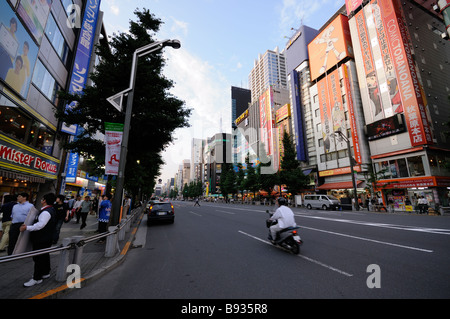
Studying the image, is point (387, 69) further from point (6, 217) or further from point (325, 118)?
point (6, 217)

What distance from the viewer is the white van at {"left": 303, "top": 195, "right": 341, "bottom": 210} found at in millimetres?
23672

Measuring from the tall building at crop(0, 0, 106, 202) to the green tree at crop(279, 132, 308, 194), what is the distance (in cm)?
3105

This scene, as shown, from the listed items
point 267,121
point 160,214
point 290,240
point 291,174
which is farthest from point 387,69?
point 267,121

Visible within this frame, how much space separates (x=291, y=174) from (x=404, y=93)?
1823 cm

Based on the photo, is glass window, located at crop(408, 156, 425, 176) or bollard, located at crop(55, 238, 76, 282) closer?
bollard, located at crop(55, 238, 76, 282)

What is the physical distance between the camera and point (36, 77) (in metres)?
12.7

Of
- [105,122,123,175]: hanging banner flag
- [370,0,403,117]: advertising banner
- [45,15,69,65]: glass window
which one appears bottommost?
[105,122,123,175]: hanging banner flag

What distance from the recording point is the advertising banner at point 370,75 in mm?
28000

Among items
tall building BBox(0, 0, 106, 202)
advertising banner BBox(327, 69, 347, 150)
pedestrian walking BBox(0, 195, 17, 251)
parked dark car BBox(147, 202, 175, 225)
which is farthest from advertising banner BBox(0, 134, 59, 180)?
advertising banner BBox(327, 69, 347, 150)

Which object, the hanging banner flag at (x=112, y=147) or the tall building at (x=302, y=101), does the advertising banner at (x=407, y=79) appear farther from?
the hanging banner flag at (x=112, y=147)

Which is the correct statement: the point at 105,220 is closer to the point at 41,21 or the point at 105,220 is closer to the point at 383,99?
the point at 41,21

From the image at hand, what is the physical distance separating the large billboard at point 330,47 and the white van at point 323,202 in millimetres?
25567

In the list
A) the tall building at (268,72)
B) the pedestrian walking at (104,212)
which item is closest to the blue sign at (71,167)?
the pedestrian walking at (104,212)

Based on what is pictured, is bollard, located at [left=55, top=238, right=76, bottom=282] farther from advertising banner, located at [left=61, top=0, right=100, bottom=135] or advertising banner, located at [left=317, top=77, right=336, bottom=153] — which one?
advertising banner, located at [left=317, top=77, right=336, bottom=153]
